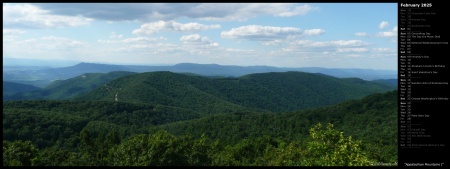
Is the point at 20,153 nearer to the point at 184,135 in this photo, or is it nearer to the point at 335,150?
the point at 184,135

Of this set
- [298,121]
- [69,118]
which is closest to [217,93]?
[298,121]

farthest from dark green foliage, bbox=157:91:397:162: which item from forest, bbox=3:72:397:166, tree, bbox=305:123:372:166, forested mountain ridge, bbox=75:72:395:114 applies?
tree, bbox=305:123:372:166

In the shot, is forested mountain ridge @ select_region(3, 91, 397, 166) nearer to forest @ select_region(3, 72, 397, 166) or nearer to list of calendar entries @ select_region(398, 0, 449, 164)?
forest @ select_region(3, 72, 397, 166)

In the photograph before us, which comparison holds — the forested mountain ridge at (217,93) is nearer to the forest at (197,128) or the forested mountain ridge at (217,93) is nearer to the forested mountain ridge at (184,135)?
the forest at (197,128)

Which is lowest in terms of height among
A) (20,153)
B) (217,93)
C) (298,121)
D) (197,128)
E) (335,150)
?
(197,128)

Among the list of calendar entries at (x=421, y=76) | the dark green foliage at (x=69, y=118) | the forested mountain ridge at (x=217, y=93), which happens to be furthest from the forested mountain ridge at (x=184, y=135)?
the forested mountain ridge at (x=217, y=93)

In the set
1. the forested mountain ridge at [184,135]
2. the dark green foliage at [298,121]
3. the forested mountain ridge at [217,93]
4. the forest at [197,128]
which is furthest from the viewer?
the forested mountain ridge at [217,93]

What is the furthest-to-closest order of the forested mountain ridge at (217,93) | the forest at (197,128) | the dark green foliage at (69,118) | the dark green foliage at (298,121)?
the forested mountain ridge at (217,93)
the dark green foliage at (298,121)
the dark green foliage at (69,118)
the forest at (197,128)
